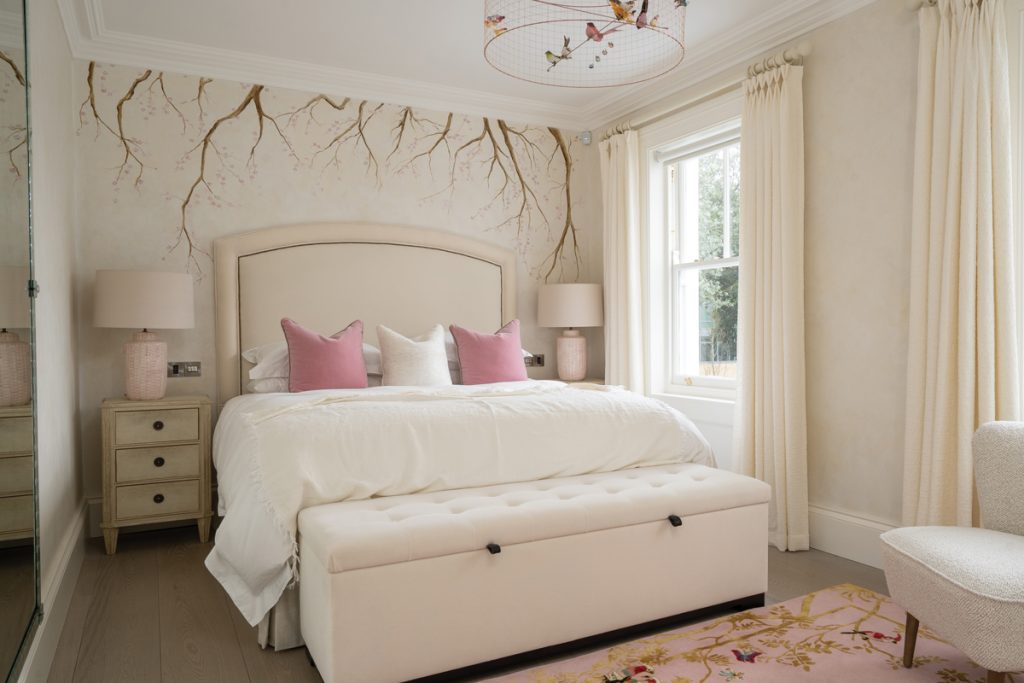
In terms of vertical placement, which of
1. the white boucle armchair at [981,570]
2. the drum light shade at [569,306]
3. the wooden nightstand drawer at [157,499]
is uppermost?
the drum light shade at [569,306]

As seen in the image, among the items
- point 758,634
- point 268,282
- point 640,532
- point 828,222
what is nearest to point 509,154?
point 268,282

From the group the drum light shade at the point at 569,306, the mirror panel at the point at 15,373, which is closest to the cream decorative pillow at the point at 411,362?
the drum light shade at the point at 569,306

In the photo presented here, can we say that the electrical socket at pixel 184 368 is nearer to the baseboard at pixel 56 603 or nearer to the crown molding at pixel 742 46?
the baseboard at pixel 56 603

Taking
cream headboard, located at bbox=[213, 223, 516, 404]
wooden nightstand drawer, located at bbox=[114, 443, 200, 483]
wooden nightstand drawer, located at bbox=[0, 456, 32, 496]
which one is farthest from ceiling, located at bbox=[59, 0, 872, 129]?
wooden nightstand drawer, located at bbox=[0, 456, 32, 496]

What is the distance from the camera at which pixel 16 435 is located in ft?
5.57

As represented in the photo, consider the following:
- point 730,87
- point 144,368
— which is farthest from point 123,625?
point 730,87

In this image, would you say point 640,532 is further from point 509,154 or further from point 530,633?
point 509,154

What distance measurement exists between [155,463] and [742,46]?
12.1 feet

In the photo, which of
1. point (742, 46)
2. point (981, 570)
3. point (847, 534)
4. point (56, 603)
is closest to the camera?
point (981, 570)

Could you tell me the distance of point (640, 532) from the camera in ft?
7.57

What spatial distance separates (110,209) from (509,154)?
2.47 metres

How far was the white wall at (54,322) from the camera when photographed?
2.36 meters

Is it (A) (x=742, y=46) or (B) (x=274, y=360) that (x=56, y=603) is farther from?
(A) (x=742, y=46)

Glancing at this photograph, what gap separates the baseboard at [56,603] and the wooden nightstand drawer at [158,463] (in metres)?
0.30
